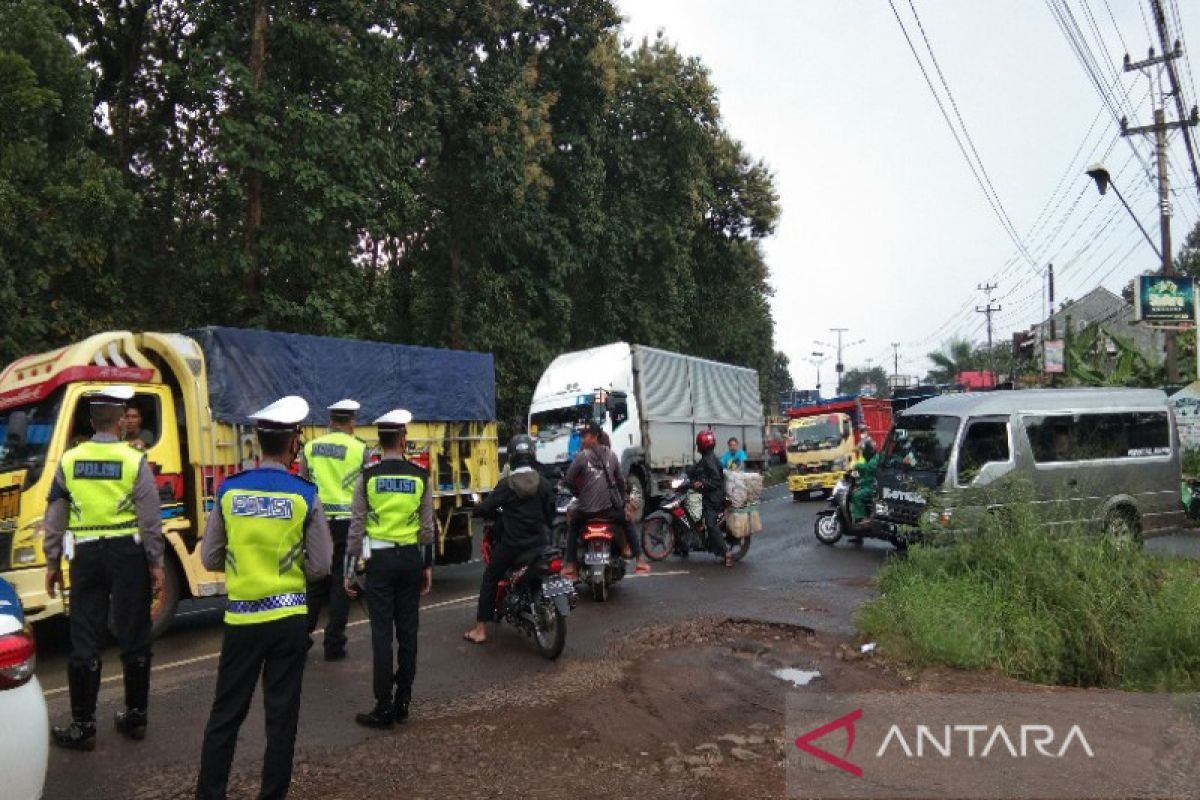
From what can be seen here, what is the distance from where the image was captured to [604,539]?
939 centimetres

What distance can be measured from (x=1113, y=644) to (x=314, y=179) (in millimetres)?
13249

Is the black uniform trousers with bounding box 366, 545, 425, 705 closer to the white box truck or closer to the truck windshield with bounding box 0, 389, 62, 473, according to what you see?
the truck windshield with bounding box 0, 389, 62, 473

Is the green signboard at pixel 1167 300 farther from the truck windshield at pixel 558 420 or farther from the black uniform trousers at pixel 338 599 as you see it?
the black uniform trousers at pixel 338 599

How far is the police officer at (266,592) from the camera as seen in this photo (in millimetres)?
3939

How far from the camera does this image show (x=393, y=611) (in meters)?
5.62

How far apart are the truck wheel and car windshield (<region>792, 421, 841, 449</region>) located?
6608mm

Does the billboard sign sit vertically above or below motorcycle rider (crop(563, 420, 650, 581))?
above

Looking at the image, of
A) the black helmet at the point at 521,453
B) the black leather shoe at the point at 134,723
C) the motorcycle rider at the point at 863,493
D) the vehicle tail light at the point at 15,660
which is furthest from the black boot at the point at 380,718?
the motorcycle rider at the point at 863,493

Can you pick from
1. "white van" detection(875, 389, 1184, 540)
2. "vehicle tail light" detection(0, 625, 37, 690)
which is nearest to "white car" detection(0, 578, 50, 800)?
"vehicle tail light" detection(0, 625, 37, 690)

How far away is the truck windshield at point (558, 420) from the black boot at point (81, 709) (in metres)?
13.5

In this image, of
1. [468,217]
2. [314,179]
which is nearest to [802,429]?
[468,217]

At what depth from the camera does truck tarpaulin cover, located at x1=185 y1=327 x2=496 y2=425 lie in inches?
348

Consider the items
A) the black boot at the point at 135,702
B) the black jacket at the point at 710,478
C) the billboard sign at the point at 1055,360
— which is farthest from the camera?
the billboard sign at the point at 1055,360

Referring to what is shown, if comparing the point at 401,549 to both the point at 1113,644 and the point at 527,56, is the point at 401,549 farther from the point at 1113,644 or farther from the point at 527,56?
the point at 527,56
